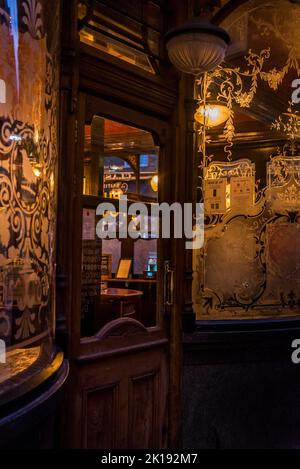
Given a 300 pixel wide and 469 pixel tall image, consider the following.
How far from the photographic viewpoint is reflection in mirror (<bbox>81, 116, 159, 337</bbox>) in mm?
3576

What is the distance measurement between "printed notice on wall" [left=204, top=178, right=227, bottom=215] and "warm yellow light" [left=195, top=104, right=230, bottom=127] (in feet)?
1.59

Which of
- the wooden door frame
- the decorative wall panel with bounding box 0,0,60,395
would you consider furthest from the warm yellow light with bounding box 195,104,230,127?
the decorative wall panel with bounding box 0,0,60,395

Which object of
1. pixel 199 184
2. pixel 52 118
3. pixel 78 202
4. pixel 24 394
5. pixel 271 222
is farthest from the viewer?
pixel 271 222

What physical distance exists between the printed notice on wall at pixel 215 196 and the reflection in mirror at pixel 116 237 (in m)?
0.53

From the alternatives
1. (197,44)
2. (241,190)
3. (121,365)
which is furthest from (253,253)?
(197,44)

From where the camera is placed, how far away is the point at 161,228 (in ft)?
13.6

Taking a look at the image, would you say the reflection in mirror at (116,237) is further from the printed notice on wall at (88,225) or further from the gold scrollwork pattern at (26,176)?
the gold scrollwork pattern at (26,176)

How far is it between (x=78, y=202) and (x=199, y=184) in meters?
1.32

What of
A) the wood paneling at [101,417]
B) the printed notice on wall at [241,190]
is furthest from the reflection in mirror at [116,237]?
the printed notice on wall at [241,190]

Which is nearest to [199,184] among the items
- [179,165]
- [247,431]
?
[179,165]

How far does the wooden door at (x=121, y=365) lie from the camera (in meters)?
3.39

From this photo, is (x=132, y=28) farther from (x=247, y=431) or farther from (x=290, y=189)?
(x=247, y=431)

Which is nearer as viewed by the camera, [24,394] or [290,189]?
[24,394]

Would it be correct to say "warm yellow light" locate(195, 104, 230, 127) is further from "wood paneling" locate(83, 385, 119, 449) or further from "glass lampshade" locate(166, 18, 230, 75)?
"wood paneling" locate(83, 385, 119, 449)
